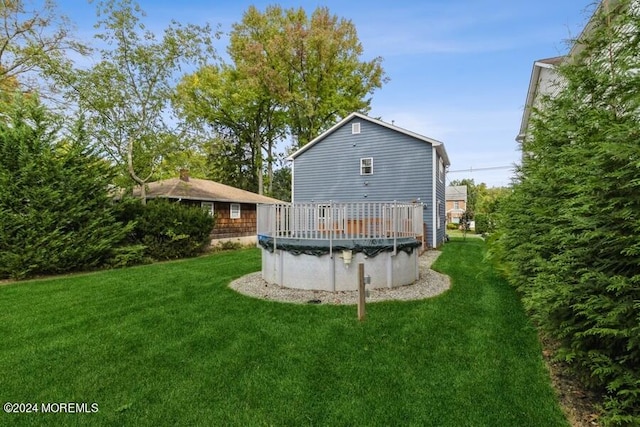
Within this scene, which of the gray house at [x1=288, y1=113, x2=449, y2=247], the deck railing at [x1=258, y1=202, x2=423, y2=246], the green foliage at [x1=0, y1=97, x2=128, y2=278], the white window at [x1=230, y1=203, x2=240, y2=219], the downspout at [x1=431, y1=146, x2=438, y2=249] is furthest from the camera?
the white window at [x1=230, y1=203, x2=240, y2=219]

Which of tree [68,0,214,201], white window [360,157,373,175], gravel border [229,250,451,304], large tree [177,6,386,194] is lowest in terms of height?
gravel border [229,250,451,304]

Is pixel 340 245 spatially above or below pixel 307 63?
below

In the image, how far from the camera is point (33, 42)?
11.8 m

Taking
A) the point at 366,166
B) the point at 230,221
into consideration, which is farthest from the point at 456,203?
the point at 230,221

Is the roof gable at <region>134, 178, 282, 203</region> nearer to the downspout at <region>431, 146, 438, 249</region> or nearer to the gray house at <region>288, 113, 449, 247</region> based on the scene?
the gray house at <region>288, 113, 449, 247</region>

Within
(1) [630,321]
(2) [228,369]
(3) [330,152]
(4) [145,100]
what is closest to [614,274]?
(1) [630,321]

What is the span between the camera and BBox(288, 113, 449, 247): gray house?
1366 cm

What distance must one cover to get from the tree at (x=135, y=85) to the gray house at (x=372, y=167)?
21.3ft

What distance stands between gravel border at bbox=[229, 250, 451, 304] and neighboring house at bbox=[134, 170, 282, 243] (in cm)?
783

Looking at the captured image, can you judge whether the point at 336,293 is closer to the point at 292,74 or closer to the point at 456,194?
the point at 292,74

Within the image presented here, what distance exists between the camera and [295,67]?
23.7 metres

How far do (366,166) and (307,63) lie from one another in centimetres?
1311

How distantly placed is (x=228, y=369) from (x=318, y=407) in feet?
3.94

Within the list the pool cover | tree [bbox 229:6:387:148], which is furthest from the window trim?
the pool cover
